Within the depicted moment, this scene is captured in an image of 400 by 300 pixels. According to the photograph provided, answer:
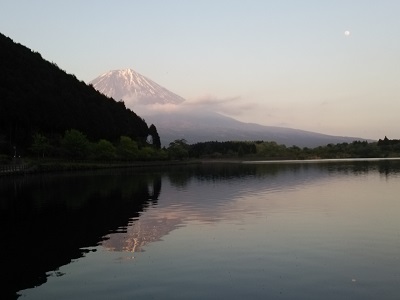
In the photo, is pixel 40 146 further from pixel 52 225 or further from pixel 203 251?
pixel 203 251

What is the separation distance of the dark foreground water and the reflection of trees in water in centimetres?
9

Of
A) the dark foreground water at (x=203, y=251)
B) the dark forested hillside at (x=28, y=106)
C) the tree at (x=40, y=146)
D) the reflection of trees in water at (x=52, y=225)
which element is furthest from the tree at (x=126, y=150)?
the dark foreground water at (x=203, y=251)

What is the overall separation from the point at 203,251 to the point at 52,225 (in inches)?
562

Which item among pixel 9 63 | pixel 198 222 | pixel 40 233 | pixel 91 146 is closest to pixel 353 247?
pixel 198 222

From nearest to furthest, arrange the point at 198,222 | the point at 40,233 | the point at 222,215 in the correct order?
the point at 40,233 < the point at 198,222 < the point at 222,215

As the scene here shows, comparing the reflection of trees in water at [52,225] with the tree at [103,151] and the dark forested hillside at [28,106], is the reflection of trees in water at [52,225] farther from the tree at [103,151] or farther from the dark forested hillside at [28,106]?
the tree at [103,151]

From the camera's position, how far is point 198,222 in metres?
32.0

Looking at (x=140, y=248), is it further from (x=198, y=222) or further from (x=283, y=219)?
(x=283, y=219)

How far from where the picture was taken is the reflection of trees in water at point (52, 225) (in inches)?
792

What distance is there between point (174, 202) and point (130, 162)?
132 meters

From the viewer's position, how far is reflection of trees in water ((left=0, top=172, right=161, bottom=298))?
20.1 m

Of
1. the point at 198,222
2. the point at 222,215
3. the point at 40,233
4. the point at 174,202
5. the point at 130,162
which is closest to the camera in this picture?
the point at 40,233

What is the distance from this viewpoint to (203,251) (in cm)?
2250

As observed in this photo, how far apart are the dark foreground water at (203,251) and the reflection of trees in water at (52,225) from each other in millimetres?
87
